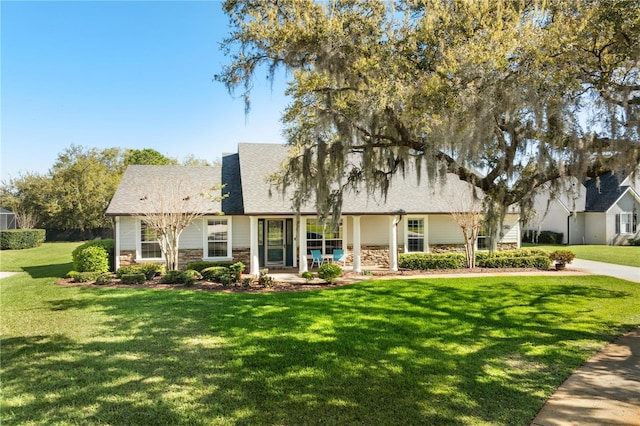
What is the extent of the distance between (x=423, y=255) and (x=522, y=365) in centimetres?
905

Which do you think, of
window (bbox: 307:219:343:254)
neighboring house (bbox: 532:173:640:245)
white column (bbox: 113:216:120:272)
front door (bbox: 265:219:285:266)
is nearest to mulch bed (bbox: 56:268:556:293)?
white column (bbox: 113:216:120:272)

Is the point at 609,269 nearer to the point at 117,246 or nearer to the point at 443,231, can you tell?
the point at 443,231

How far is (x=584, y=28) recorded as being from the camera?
532 cm

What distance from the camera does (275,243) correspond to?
1446 cm

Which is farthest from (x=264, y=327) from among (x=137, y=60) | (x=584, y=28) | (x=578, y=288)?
(x=578, y=288)

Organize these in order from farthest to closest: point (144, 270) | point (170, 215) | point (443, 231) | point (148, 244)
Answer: point (443, 231)
point (148, 244)
point (170, 215)
point (144, 270)

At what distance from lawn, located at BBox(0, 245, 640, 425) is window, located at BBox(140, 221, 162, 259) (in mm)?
3930

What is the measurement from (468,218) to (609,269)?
6.05m

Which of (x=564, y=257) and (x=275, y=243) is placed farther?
(x=275, y=243)

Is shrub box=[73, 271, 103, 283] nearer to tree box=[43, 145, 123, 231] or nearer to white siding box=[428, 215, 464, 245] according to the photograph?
white siding box=[428, 215, 464, 245]

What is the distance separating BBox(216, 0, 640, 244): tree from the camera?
17.7 feet

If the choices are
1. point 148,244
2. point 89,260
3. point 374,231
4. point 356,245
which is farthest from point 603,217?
point 89,260

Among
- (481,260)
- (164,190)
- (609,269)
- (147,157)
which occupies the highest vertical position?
(147,157)

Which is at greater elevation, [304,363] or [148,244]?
[148,244]
